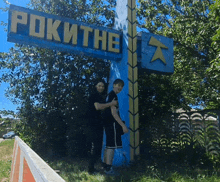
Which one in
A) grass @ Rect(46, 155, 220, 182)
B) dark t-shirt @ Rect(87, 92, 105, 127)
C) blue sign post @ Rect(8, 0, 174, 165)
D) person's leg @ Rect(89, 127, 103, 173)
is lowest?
grass @ Rect(46, 155, 220, 182)

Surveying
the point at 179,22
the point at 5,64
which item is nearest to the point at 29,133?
the point at 5,64

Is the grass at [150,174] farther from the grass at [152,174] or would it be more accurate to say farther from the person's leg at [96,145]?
the person's leg at [96,145]

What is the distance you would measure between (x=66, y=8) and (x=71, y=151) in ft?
19.8

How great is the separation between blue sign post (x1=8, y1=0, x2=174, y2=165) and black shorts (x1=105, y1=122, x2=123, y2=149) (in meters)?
0.58

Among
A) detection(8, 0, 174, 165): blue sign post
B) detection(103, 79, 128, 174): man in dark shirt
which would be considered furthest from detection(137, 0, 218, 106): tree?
detection(103, 79, 128, 174): man in dark shirt

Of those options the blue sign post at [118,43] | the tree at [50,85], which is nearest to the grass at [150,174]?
the blue sign post at [118,43]

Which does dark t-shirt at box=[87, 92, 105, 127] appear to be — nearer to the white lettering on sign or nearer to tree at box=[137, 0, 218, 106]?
the white lettering on sign

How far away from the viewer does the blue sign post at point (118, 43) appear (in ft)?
22.1

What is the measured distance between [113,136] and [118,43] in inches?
122

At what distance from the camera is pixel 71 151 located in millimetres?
8352

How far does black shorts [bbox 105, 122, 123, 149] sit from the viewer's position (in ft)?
19.7

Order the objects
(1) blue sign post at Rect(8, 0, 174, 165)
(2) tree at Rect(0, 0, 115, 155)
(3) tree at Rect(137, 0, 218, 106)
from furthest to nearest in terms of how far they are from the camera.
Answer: (3) tree at Rect(137, 0, 218, 106) → (2) tree at Rect(0, 0, 115, 155) → (1) blue sign post at Rect(8, 0, 174, 165)

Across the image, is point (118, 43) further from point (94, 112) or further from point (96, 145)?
point (96, 145)

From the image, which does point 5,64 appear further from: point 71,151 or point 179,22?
point 179,22
